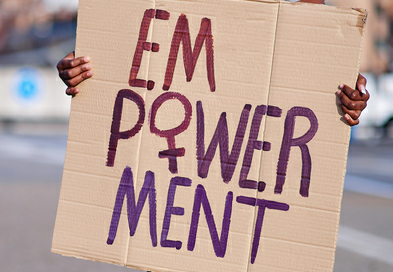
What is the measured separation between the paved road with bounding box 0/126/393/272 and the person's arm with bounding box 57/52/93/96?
268cm

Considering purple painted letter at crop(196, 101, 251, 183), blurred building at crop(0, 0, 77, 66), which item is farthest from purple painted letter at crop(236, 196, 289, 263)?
blurred building at crop(0, 0, 77, 66)

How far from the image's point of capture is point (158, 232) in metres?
2.51

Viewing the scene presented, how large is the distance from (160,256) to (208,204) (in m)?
0.30

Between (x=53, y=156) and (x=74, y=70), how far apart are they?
10.6m

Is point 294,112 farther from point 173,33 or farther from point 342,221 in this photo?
point 342,221

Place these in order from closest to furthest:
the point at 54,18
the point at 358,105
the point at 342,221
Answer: the point at 358,105, the point at 342,221, the point at 54,18

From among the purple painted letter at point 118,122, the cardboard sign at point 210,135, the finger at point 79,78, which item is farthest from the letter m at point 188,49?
the finger at point 79,78

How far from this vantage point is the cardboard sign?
244 centimetres

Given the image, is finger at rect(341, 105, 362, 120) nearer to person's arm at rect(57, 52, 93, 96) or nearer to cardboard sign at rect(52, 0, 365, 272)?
cardboard sign at rect(52, 0, 365, 272)

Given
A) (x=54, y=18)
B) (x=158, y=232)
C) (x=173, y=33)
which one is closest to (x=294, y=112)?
(x=173, y=33)

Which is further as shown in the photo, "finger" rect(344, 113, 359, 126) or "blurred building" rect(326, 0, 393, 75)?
"blurred building" rect(326, 0, 393, 75)

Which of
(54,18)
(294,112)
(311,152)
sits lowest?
(311,152)

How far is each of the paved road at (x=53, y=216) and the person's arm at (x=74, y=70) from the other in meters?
2.68

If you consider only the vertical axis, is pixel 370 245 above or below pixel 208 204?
below
